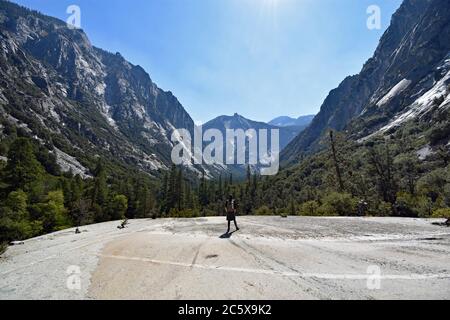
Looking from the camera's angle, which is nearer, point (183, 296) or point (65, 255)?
point (183, 296)

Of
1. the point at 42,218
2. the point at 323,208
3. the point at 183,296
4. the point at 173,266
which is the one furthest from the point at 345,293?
the point at 42,218

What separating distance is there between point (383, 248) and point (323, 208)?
91.4ft

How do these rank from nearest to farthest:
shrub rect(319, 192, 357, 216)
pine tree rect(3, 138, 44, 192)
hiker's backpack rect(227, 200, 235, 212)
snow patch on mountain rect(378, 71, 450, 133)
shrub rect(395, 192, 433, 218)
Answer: hiker's backpack rect(227, 200, 235, 212)
shrub rect(395, 192, 433, 218)
shrub rect(319, 192, 357, 216)
pine tree rect(3, 138, 44, 192)
snow patch on mountain rect(378, 71, 450, 133)

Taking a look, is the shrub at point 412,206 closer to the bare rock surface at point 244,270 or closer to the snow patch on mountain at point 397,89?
the bare rock surface at point 244,270

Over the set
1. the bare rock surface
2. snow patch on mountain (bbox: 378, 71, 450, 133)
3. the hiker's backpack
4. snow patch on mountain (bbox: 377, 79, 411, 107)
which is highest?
snow patch on mountain (bbox: 377, 79, 411, 107)

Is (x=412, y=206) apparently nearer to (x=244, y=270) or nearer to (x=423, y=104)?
(x=244, y=270)

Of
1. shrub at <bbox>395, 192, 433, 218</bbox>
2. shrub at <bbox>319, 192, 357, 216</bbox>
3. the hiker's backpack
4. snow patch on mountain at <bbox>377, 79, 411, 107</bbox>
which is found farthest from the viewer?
snow patch on mountain at <bbox>377, 79, 411, 107</bbox>

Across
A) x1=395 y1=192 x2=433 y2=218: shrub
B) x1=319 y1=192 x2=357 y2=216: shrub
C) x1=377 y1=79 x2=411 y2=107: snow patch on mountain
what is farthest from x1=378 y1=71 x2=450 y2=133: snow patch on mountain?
x1=319 y1=192 x2=357 y2=216: shrub

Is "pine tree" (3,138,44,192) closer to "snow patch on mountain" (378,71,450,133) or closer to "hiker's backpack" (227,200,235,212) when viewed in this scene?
"hiker's backpack" (227,200,235,212)

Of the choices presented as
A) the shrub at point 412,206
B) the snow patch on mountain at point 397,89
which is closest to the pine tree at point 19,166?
the shrub at point 412,206

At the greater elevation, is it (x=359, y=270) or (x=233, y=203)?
(x=233, y=203)
